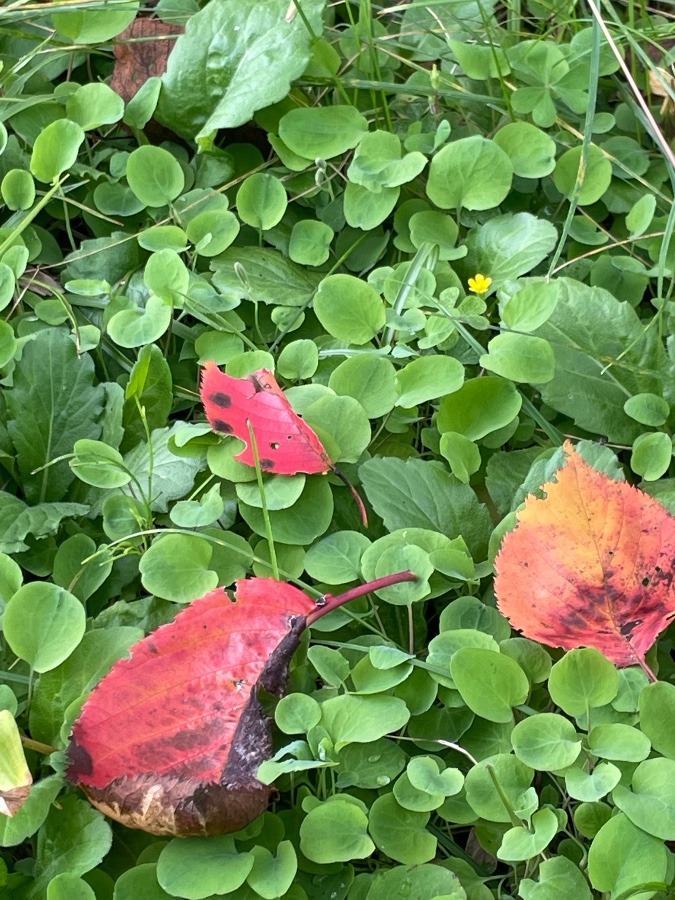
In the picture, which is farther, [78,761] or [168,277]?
[168,277]

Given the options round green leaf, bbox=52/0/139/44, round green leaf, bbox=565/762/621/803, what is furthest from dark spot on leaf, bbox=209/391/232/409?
round green leaf, bbox=52/0/139/44

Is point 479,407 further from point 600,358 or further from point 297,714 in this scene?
point 297,714

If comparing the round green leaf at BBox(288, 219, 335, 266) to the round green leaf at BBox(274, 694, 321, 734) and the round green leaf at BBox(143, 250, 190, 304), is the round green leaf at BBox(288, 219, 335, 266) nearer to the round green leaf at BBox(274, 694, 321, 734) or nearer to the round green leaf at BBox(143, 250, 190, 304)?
the round green leaf at BBox(143, 250, 190, 304)

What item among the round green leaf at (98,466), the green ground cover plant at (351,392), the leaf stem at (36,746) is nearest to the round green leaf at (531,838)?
the green ground cover plant at (351,392)

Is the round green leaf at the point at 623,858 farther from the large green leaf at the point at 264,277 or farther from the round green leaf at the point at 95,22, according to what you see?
the round green leaf at the point at 95,22

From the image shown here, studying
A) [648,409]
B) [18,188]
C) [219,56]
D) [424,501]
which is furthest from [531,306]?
[18,188]

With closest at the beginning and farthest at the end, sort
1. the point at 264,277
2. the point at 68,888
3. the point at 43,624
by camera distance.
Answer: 1. the point at 68,888
2. the point at 43,624
3. the point at 264,277
